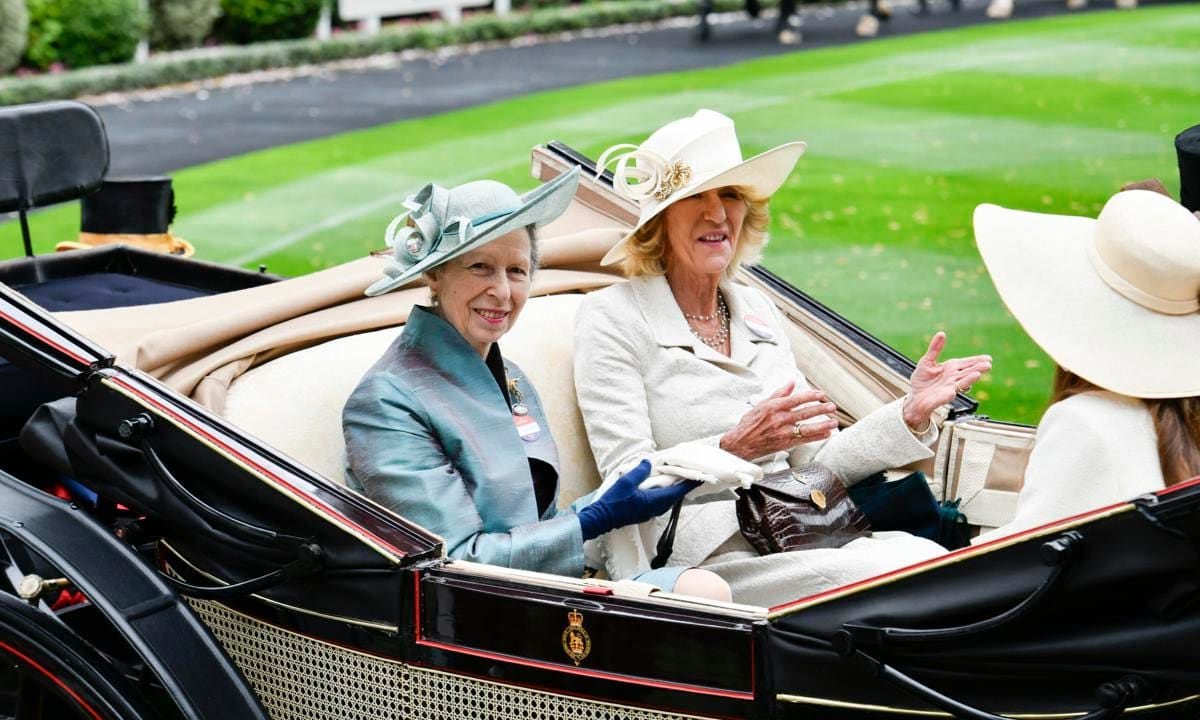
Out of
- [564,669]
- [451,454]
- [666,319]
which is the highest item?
[666,319]

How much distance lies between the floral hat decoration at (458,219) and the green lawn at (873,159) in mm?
3818

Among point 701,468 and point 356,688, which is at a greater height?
point 701,468

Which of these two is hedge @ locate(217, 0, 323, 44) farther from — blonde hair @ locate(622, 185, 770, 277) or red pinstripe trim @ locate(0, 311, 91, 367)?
red pinstripe trim @ locate(0, 311, 91, 367)

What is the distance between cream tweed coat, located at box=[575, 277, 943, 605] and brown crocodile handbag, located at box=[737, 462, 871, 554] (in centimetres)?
4

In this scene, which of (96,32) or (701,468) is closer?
(701,468)

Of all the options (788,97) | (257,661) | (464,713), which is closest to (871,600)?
(464,713)

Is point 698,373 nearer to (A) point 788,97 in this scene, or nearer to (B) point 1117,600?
(B) point 1117,600

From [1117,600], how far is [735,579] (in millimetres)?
1020

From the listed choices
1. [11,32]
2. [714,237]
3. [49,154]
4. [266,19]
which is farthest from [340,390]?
[266,19]

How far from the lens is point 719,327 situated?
3.51 meters

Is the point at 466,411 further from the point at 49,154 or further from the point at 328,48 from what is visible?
the point at 328,48

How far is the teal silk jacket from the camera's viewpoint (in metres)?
2.80

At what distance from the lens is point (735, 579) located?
3070 millimetres

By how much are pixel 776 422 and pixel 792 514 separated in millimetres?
177
